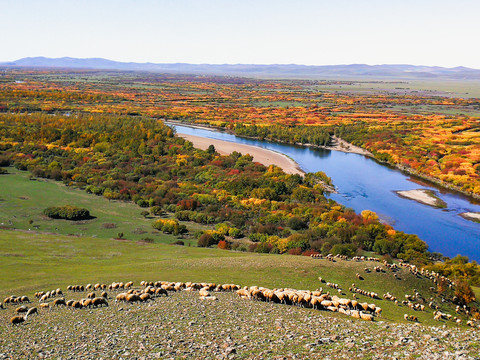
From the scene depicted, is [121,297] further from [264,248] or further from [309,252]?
[309,252]

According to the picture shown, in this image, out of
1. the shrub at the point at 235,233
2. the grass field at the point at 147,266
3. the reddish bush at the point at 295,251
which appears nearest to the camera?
the grass field at the point at 147,266

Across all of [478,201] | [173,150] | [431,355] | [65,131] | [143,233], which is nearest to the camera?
[431,355]

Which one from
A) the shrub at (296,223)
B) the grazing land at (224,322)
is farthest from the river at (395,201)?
the grazing land at (224,322)

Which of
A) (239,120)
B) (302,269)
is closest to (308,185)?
→ (302,269)

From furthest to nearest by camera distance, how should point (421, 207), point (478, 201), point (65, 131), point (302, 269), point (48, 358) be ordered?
point (65, 131)
point (478, 201)
point (421, 207)
point (302, 269)
point (48, 358)

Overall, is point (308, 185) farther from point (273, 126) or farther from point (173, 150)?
point (273, 126)

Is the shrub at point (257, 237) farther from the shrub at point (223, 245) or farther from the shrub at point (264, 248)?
the shrub at point (223, 245)

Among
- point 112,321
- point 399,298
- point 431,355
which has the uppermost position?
point 431,355
